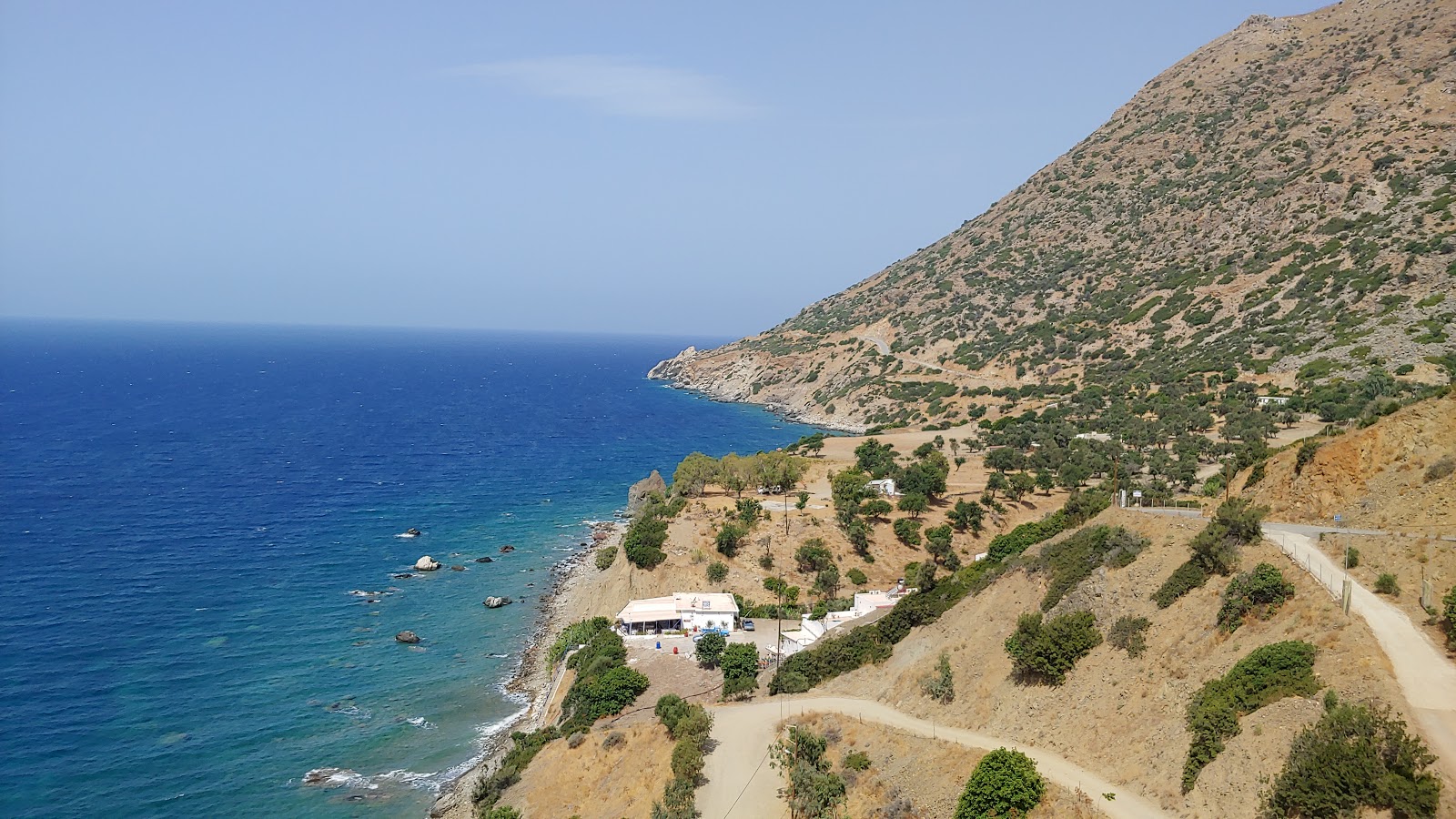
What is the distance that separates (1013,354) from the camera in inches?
4523

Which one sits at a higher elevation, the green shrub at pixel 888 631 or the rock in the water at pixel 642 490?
the green shrub at pixel 888 631

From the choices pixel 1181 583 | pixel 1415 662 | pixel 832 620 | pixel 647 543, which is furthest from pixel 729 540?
pixel 1415 662

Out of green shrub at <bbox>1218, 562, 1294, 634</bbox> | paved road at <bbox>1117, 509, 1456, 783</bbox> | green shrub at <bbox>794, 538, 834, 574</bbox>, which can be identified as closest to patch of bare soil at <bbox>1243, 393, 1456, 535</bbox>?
paved road at <bbox>1117, 509, 1456, 783</bbox>

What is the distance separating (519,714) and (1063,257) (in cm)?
11169

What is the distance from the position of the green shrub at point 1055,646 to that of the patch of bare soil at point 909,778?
3.84 metres

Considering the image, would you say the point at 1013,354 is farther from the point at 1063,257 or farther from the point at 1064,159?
the point at 1064,159

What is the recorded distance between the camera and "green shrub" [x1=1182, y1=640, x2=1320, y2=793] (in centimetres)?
2028

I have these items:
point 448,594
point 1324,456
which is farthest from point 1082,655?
point 448,594

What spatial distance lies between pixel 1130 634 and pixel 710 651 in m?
20.9

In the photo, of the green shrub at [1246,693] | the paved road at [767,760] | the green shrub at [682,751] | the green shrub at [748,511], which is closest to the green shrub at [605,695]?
the green shrub at [682,751]

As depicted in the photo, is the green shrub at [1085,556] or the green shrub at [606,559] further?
the green shrub at [606,559]

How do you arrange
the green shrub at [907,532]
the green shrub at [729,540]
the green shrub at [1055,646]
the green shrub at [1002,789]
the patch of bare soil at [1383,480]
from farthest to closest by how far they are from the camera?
the green shrub at [907,532]
the green shrub at [729,540]
the green shrub at [1055,646]
the patch of bare soil at [1383,480]
the green shrub at [1002,789]

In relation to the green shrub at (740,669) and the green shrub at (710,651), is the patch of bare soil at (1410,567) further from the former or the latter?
the green shrub at (710,651)

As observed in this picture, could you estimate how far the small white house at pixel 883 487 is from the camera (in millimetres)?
65000
